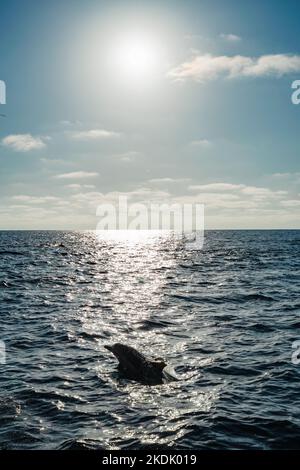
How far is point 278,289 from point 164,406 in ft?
82.2

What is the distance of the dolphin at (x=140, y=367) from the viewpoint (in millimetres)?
14555

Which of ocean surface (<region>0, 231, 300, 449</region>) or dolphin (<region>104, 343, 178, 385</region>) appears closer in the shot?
ocean surface (<region>0, 231, 300, 449</region>)

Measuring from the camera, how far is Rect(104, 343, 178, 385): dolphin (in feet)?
47.8

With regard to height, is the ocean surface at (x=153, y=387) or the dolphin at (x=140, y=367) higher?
the dolphin at (x=140, y=367)

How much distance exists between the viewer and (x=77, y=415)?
39.6 ft

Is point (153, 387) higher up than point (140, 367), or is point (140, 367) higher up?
point (140, 367)

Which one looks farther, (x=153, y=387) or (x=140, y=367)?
(x=140, y=367)

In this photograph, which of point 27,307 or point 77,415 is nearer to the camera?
point 77,415

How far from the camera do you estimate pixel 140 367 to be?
15.1 meters

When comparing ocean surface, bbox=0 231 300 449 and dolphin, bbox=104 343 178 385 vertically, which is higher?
dolphin, bbox=104 343 178 385

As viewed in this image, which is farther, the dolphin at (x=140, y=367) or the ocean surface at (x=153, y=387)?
the dolphin at (x=140, y=367)
